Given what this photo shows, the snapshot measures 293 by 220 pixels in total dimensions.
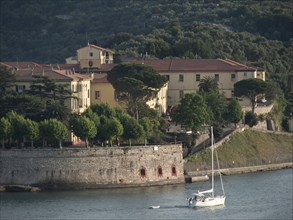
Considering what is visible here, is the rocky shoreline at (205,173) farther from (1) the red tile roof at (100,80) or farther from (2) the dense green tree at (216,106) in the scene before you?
(1) the red tile roof at (100,80)

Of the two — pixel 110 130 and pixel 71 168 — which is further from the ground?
pixel 110 130

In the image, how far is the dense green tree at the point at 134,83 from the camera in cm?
10788

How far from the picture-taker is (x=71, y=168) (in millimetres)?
98375

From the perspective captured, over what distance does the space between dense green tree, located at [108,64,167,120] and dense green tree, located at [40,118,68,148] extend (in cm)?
779

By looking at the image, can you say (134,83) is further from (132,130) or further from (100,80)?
(132,130)

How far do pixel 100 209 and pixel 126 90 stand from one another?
18.0 m

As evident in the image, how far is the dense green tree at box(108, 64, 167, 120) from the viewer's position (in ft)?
354

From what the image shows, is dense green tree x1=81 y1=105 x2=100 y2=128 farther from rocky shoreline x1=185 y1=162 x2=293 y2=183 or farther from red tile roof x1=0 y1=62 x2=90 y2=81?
rocky shoreline x1=185 y1=162 x2=293 y2=183

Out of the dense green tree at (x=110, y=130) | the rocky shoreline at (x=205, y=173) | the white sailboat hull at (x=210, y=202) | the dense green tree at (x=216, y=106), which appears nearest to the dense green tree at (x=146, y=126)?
the dense green tree at (x=110, y=130)

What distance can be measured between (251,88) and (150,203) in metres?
23.7

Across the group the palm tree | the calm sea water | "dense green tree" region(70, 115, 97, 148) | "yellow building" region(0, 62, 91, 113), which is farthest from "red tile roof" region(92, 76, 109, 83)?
the calm sea water

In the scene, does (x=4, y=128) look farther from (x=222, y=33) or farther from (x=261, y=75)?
(x=222, y=33)

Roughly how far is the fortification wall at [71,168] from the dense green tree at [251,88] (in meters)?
17.2

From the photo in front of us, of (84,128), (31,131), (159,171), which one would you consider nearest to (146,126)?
(159,171)
